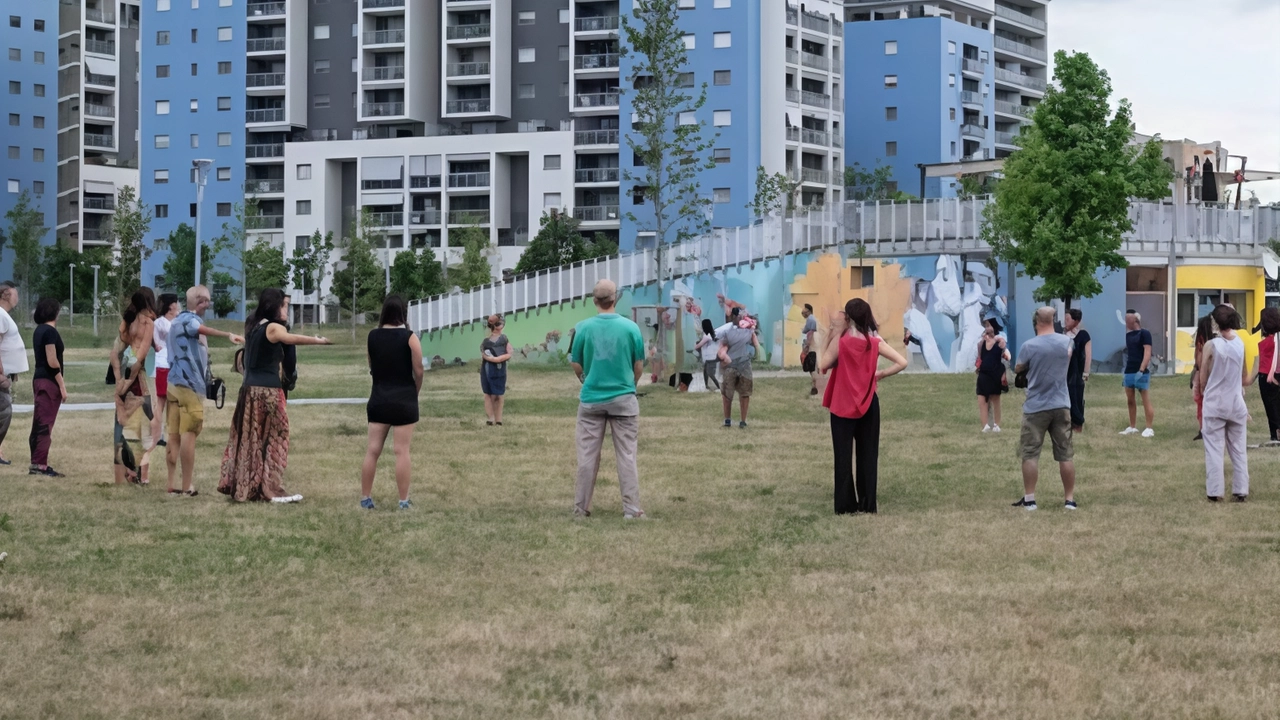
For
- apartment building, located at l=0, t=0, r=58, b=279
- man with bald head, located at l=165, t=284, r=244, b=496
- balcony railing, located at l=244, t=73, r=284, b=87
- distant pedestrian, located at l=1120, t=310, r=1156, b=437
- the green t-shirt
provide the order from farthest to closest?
1. apartment building, located at l=0, t=0, r=58, b=279
2. balcony railing, located at l=244, t=73, r=284, b=87
3. distant pedestrian, located at l=1120, t=310, r=1156, b=437
4. man with bald head, located at l=165, t=284, r=244, b=496
5. the green t-shirt

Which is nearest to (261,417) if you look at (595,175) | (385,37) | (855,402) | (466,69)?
(855,402)

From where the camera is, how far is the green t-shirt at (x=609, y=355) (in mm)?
12891

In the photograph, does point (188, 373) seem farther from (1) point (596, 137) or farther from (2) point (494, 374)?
(1) point (596, 137)

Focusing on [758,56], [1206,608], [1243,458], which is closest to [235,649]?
[1206,608]

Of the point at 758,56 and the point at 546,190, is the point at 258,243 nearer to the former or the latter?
the point at 546,190

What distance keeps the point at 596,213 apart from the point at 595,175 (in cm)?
209

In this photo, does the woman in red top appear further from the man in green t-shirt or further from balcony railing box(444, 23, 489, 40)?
balcony railing box(444, 23, 489, 40)

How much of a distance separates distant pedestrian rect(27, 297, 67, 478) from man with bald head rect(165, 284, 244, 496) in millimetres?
2299

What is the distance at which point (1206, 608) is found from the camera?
28.7 ft

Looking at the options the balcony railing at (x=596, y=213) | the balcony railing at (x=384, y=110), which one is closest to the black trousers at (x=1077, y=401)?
the balcony railing at (x=596, y=213)

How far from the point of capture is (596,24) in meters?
89.9

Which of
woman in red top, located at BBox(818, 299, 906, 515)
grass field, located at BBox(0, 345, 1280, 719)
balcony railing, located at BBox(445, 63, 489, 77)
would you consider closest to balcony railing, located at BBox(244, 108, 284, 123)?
balcony railing, located at BBox(445, 63, 489, 77)

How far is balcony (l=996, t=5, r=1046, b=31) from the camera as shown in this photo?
344ft

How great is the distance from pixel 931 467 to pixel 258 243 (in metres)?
74.6
